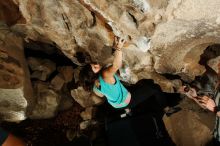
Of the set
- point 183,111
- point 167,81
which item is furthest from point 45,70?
point 183,111

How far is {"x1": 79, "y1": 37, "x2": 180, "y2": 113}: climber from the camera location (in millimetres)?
3688

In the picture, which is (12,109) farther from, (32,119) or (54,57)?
(54,57)

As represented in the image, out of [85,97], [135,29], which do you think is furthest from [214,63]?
[85,97]

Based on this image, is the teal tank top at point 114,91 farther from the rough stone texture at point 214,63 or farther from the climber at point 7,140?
the climber at point 7,140

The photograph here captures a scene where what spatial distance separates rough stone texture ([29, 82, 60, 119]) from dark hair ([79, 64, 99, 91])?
2.01 feet

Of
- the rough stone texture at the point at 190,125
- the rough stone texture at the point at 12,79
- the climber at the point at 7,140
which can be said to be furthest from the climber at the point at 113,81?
the rough stone texture at the point at 12,79

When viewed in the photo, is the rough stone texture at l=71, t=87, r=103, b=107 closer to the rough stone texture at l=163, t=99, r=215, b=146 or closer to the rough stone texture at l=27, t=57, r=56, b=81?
the rough stone texture at l=27, t=57, r=56, b=81

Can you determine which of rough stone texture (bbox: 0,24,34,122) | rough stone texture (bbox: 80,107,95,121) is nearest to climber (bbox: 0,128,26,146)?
rough stone texture (bbox: 0,24,34,122)

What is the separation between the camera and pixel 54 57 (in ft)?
20.2

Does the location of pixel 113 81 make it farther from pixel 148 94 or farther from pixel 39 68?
pixel 39 68

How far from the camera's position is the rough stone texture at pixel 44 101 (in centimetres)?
577

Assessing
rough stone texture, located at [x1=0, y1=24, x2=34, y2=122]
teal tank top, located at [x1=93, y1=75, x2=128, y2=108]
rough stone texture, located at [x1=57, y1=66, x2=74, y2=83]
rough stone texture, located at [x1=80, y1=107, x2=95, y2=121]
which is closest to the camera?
teal tank top, located at [x1=93, y1=75, x2=128, y2=108]

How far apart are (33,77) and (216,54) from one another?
11.7ft

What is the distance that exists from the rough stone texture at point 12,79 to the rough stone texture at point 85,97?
0.88m
